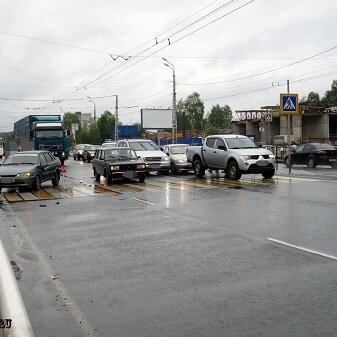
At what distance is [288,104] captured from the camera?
21844 millimetres

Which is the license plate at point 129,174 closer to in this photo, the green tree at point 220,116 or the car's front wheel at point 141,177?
the car's front wheel at point 141,177

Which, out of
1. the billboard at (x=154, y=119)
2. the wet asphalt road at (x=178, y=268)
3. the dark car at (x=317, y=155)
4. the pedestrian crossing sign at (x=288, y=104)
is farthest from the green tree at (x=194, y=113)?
the wet asphalt road at (x=178, y=268)

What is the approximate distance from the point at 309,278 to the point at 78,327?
2763 mm

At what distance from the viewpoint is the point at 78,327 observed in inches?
171

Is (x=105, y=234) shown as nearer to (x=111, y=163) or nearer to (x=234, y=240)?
(x=234, y=240)

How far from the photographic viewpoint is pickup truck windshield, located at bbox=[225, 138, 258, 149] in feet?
65.5

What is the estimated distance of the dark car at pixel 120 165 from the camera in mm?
19328

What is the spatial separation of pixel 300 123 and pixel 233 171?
44.5m

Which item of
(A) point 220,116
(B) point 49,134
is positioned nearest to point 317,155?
(B) point 49,134

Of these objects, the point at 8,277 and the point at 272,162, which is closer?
the point at 8,277

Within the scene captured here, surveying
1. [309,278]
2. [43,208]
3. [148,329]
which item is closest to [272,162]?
[43,208]

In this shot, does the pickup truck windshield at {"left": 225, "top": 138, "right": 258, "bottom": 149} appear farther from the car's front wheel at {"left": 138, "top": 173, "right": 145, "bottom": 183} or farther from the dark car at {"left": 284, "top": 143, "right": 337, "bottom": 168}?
the dark car at {"left": 284, "top": 143, "right": 337, "bottom": 168}

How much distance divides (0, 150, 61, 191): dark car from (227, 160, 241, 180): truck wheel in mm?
6914

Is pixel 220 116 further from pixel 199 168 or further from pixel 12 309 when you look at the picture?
pixel 12 309
